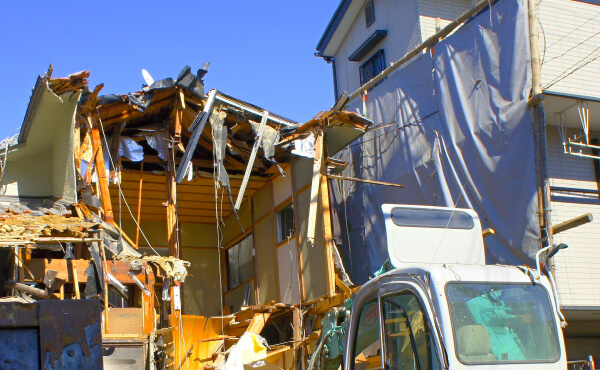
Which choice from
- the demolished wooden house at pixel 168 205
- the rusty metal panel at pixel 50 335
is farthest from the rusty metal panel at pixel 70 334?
the demolished wooden house at pixel 168 205

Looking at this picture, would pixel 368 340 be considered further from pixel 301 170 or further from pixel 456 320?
pixel 301 170

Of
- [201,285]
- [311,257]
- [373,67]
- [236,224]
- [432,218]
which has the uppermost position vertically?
[373,67]

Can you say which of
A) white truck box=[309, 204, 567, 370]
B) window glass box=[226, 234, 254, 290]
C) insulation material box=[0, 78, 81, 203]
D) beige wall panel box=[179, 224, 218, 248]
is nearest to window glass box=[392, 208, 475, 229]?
white truck box=[309, 204, 567, 370]

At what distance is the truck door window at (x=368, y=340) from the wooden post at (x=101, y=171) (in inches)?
273

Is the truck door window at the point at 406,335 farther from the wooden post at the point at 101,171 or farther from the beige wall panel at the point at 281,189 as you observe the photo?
the beige wall panel at the point at 281,189

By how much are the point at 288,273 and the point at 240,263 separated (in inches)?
151

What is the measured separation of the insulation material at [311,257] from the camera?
42.6 ft

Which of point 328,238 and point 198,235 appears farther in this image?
point 198,235

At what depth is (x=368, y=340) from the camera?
674cm

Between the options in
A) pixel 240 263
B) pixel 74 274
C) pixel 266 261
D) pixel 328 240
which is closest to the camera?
pixel 74 274

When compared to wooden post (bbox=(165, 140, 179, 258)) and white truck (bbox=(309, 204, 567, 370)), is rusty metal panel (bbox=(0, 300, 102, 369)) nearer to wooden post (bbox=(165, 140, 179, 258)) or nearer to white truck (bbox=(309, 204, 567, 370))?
white truck (bbox=(309, 204, 567, 370))

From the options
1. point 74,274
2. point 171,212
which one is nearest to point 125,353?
point 74,274

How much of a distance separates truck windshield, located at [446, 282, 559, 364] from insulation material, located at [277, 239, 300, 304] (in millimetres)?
8051

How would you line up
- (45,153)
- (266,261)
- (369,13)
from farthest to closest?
(369,13) < (266,261) < (45,153)
